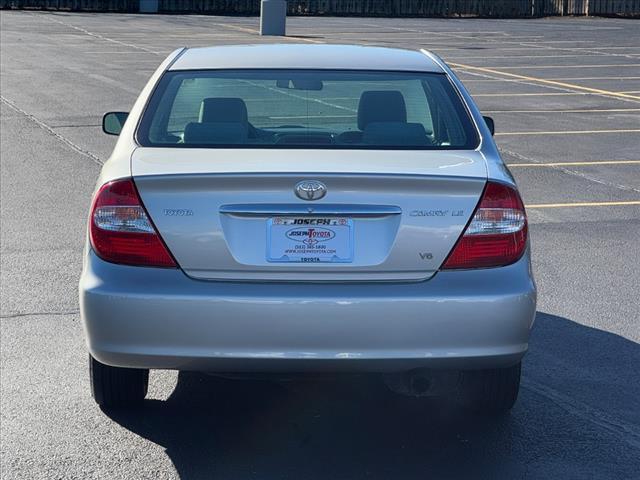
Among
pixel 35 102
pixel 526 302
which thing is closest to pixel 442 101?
pixel 526 302

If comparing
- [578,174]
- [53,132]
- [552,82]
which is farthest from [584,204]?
[552,82]

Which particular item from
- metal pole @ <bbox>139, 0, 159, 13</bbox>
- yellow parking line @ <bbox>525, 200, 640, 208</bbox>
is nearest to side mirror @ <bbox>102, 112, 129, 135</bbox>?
yellow parking line @ <bbox>525, 200, 640, 208</bbox>

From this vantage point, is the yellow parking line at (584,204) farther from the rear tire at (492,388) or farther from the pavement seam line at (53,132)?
the rear tire at (492,388)

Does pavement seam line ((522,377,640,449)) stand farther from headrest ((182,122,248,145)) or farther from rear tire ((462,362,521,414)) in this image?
headrest ((182,122,248,145))

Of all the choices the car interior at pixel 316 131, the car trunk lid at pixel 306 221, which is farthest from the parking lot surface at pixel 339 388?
the car interior at pixel 316 131

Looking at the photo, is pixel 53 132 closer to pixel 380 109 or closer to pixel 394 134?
pixel 380 109

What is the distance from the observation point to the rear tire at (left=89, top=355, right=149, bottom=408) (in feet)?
17.0

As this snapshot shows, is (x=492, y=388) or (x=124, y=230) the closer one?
(x=124, y=230)

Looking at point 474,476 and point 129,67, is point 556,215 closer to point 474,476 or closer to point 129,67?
point 474,476

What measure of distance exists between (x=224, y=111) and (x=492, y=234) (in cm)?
151

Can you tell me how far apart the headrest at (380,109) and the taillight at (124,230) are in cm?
144

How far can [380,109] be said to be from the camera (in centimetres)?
571

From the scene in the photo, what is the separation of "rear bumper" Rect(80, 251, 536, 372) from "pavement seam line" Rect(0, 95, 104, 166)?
8444mm

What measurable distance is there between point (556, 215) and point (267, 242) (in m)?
6.18
